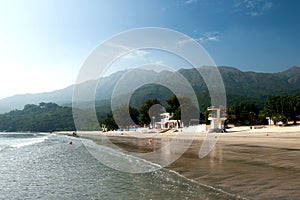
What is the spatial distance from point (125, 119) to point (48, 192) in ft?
362

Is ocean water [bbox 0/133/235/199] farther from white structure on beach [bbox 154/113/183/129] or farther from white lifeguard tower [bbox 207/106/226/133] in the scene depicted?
white structure on beach [bbox 154/113/183/129]

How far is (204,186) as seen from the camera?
10234 mm

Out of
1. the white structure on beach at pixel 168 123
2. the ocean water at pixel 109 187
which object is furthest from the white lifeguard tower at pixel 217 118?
the ocean water at pixel 109 187

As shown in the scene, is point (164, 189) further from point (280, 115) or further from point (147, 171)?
point (280, 115)

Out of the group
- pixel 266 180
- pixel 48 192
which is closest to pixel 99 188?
pixel 48 192

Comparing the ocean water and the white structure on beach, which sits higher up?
the white structure on beach

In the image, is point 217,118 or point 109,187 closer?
point 109,187

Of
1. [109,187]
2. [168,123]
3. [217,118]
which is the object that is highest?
[217,118]

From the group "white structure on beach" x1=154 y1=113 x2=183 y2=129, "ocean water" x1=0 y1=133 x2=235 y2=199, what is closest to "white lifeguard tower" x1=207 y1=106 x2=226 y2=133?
"white structure on beach" x1=154 y1=113 x2=183 y2=129

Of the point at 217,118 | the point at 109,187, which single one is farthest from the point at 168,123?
the point at 109,187

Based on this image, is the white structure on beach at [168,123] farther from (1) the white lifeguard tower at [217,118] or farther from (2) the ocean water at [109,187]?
(2) the ocean water at [109,187]

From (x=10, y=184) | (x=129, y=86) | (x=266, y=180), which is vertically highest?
(x=129, y=86)

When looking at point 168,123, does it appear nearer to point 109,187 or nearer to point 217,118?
point 217,118

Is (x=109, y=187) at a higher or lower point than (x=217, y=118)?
lower
